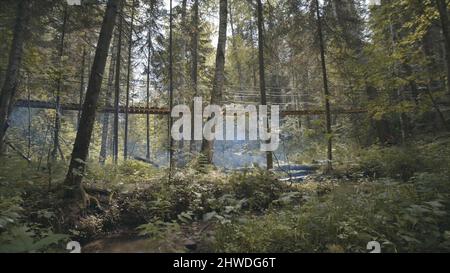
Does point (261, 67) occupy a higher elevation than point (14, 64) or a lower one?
higher

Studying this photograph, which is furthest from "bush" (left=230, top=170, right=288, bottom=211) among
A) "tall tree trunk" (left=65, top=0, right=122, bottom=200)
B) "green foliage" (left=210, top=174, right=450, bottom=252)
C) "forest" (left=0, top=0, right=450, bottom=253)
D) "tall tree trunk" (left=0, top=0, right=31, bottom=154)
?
"tall tree trunk" (left=0, top=0, right=31, bottom=154)

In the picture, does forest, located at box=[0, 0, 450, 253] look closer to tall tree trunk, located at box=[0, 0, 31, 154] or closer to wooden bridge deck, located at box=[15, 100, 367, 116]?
tall tree trunk, located at box=[0, 0, 31, 154]

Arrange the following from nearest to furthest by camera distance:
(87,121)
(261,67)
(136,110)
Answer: (87,121)
(261,67)
(136,110)

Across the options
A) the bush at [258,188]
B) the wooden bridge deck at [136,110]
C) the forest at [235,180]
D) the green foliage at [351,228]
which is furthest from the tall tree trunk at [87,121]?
the wooden bridge deck at [136,110]

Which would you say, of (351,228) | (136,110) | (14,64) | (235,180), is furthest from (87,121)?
(136,110)

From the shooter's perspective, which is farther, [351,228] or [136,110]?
[136,110]

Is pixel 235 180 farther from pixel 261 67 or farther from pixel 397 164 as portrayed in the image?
pixel 397 164

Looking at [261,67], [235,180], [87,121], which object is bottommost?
[235,180]

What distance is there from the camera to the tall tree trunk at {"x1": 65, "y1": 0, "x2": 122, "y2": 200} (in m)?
5.34

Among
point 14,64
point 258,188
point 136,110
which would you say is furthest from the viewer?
point 136,110

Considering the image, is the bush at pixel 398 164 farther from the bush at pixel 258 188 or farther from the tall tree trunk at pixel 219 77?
the tall tree trunk at pixel 219 77

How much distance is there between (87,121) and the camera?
5.63 metres

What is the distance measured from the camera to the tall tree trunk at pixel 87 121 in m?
5.34
